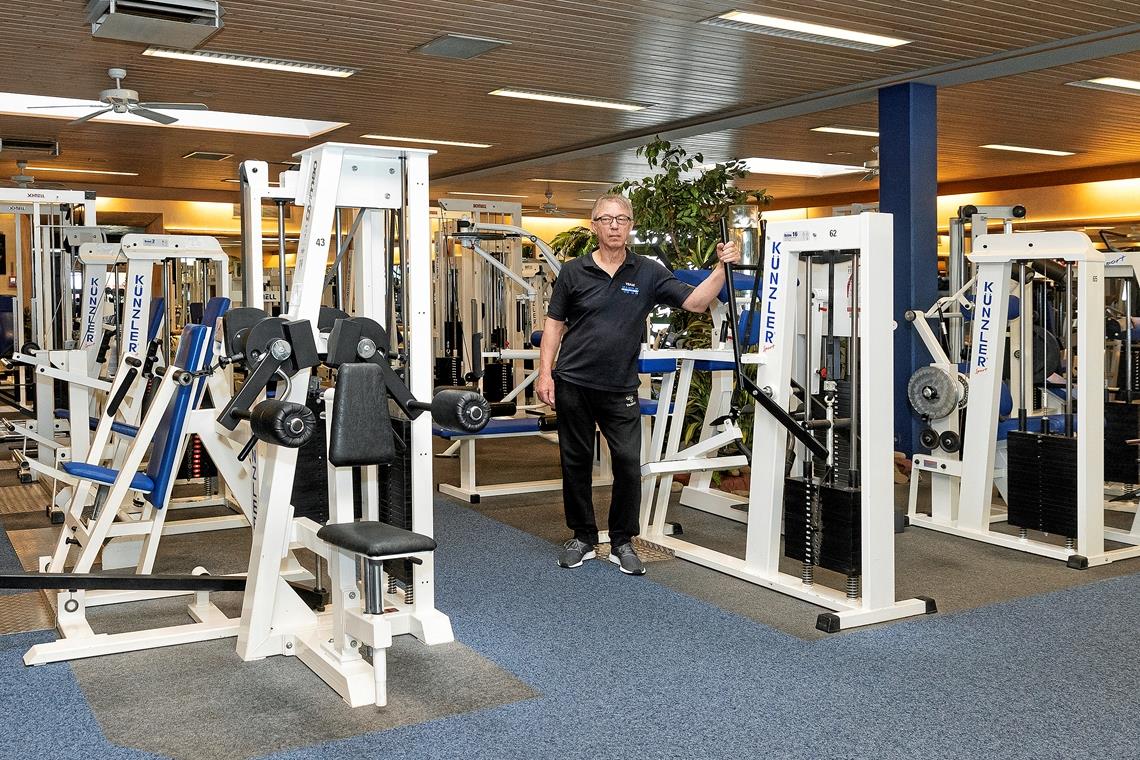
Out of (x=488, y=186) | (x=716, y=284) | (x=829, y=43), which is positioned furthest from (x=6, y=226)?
(x=716, y=284)

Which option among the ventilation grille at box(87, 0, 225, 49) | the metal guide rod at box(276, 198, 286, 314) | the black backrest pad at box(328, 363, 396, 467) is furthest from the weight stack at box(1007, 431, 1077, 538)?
the ventilation grille at box(87, 0, 225, 49)

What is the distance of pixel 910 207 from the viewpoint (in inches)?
299

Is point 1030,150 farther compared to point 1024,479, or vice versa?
point 1030,150

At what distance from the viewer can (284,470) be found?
331cm

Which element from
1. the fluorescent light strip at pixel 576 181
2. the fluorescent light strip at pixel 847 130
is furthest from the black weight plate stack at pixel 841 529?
the fluorescent light strip at pixel 576 181

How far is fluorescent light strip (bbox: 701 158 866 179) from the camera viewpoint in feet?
42.3

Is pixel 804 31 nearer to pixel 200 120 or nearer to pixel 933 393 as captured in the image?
pixel 933 393

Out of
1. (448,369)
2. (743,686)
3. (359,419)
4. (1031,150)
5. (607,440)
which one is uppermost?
(1031,150)

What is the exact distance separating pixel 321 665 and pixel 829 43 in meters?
5.04

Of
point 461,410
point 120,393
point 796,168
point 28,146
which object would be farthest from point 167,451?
point 796,168

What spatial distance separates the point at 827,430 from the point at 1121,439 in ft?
7.37

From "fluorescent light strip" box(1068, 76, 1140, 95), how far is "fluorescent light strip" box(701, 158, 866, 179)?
4.61 meters

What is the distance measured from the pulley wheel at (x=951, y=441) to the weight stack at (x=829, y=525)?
161 cm

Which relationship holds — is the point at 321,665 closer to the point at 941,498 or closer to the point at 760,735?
the point at 760,735
